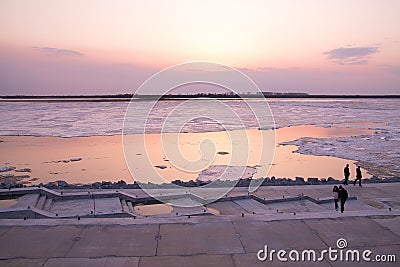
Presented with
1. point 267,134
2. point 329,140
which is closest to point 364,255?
point 329,140

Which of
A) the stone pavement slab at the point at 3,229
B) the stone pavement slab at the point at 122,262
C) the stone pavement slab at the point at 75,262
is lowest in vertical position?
the stone pavement slab at the point at 122,262

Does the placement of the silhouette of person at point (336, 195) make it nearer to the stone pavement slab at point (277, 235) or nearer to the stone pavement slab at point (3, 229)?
the stone pavement slab at point (277, 235)

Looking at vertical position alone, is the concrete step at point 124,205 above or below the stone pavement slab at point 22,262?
below

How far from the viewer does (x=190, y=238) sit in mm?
7273

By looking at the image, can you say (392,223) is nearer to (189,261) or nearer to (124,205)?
(189,261)

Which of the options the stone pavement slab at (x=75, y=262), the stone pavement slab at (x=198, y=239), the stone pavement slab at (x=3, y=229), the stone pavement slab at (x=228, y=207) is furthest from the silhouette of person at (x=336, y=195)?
the stone pavement slab at (x=3, y=229)

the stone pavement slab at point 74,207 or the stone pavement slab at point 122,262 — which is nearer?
the stone pavement slab at point 122,262

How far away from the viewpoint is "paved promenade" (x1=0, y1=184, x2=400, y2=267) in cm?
639

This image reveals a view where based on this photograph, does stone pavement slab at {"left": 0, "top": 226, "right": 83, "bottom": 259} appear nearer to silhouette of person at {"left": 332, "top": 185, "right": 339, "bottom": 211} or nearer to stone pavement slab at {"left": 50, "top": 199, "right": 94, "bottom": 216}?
stone pavement slab at {"left": 50, "top": 199, "right": 94, "bottom": 216}

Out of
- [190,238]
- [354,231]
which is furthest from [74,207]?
[354,231]

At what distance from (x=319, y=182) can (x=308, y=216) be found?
6.66m

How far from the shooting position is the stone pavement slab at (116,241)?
6625 millimetres

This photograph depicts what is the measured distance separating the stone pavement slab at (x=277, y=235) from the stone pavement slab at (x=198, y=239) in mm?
209

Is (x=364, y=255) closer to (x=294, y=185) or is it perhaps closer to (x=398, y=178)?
(x=294, y=185)
